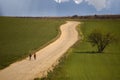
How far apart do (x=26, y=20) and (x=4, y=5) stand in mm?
43573

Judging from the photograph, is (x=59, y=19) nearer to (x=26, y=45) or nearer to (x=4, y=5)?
(x=26, y=45)

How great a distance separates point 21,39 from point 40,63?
12342mm

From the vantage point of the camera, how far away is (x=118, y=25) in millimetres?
63625

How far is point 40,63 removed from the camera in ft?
127

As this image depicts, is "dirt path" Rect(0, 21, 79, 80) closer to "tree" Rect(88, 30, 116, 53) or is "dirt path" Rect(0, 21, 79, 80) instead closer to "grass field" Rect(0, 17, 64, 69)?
"grass field" Rect(0, 17, 64, 69)

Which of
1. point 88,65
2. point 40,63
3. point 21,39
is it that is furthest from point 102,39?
point 88,65

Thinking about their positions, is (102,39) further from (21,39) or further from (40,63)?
(40,63)

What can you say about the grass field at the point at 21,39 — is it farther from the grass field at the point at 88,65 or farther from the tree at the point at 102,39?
the tree at the point at 102,39

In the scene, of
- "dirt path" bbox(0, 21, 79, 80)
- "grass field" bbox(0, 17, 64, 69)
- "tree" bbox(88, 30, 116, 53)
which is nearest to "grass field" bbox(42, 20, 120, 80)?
"tree" bbox(88, 30, 116, 53)

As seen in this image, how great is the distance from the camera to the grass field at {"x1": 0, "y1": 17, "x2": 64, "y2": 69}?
4080 centimetres

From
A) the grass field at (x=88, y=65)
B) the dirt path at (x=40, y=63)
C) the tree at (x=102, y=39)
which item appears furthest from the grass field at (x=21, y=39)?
the tree at (x=102, y=39)

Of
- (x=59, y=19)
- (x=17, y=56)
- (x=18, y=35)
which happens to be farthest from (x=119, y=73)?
(x=59, y=19)

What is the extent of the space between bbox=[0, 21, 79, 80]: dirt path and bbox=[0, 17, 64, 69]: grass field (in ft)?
3.68

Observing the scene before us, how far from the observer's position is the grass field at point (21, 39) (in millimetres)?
40800
